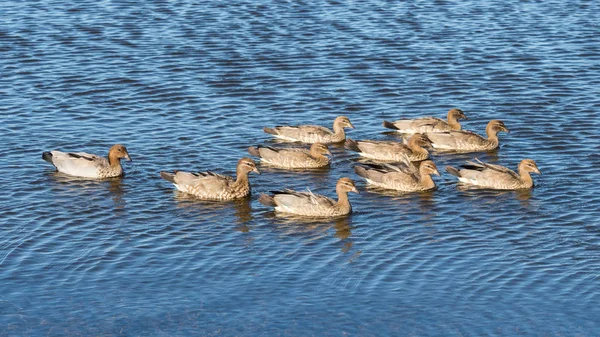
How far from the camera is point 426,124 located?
91.4ft

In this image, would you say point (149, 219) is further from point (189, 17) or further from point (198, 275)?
point (189, 17)

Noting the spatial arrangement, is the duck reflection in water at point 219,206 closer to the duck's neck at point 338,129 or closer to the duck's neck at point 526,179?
the duck's neck at point 338,129

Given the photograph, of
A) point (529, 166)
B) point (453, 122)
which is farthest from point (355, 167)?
point (453, 122)

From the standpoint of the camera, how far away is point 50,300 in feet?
61.0

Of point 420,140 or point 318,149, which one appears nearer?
point 318,149

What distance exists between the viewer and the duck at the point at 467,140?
27219mm

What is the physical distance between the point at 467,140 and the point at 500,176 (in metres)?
2.93

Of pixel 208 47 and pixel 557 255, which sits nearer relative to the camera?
pixel 557 255

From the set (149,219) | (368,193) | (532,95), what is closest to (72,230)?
(149,219)

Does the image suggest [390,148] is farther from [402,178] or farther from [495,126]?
[495,126]

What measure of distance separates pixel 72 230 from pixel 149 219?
146 centimetres

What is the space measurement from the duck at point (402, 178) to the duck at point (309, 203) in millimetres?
1664

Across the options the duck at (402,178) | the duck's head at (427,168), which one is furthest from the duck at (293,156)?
the duck's head at (427,168)

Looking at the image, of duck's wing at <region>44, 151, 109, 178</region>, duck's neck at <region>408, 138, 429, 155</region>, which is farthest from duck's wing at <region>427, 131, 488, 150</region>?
duck's wing at <region>44, 151, 109, 178</region>
